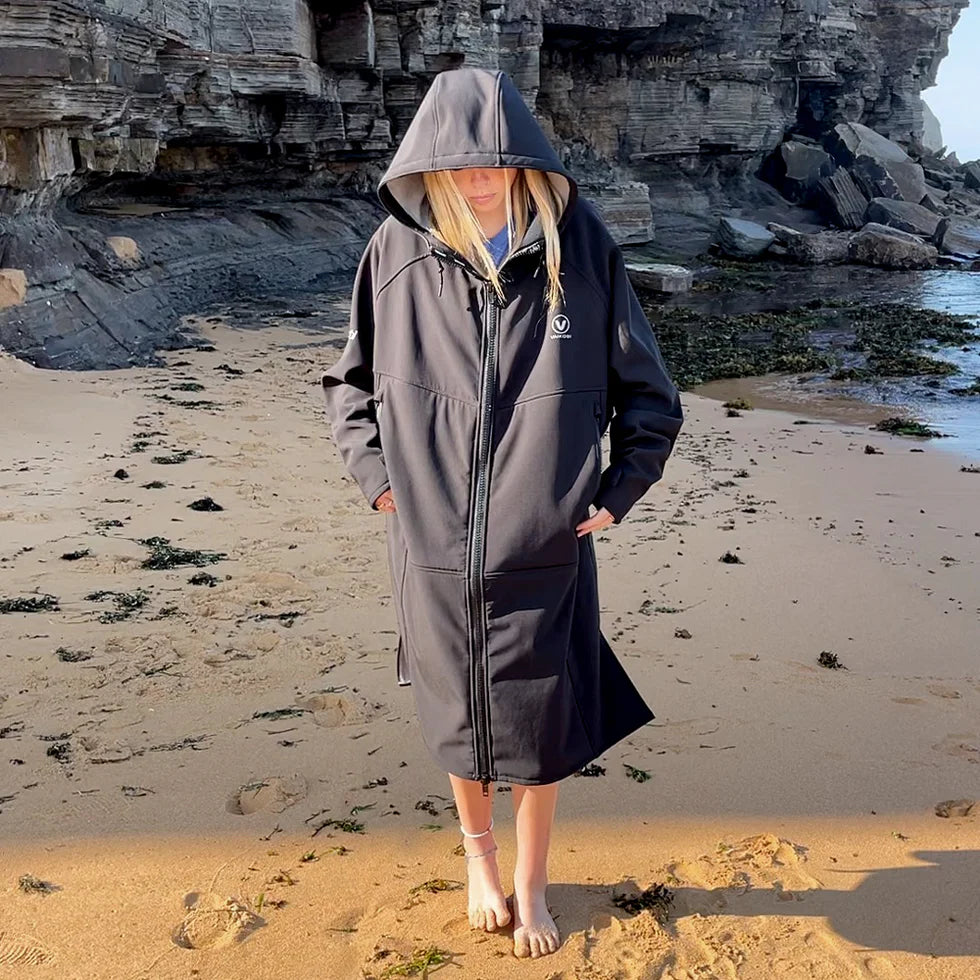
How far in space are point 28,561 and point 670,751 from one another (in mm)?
3045

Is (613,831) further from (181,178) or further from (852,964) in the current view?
(181,178)

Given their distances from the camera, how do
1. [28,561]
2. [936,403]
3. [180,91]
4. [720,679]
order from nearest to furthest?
[720,679] → [28,561] → [936,403] → [180,91]

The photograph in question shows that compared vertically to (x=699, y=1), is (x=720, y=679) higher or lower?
lower

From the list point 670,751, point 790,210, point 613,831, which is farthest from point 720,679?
point 790,210

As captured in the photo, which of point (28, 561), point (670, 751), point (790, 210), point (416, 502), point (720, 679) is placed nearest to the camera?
point (416, 502)

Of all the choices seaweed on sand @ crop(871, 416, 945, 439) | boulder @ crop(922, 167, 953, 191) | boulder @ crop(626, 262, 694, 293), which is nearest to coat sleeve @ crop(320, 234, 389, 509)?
seaweed on sand @ crop(871, 416, 945, 439)

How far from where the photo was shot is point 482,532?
84.7 inches

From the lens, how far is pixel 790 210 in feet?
108

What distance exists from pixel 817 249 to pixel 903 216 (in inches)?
204

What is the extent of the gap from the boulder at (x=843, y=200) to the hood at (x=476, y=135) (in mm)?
30633

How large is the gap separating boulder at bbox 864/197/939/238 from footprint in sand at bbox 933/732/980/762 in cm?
2849

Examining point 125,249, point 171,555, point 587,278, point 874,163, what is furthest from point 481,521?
point 874,163

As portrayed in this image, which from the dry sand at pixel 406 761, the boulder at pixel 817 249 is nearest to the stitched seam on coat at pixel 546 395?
the dry sand at pixel 406 761

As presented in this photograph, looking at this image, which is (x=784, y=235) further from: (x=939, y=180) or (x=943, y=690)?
(x=943, y=690)
